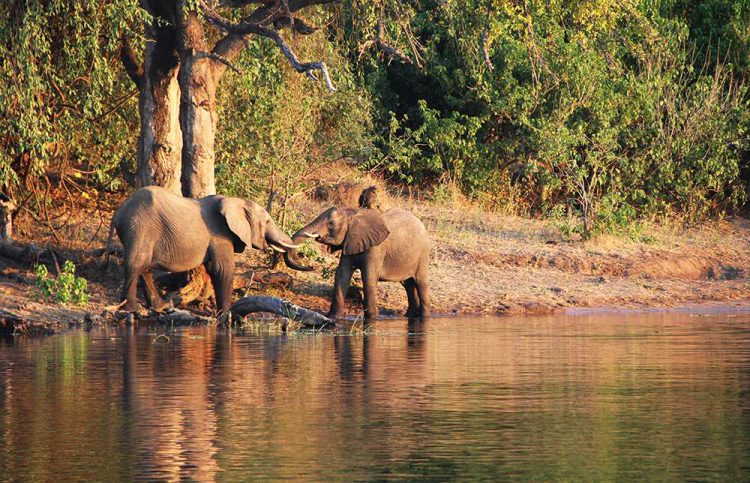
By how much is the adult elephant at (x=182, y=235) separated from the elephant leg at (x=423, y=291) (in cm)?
231

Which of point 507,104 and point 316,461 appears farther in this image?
point 507,104

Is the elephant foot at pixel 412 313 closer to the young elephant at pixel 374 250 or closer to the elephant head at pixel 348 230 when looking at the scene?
the young elephant at pixel 374 250

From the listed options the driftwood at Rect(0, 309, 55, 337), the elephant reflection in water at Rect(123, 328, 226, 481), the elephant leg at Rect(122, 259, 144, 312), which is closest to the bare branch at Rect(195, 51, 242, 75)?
the elephant leg at Rect(122, 259, 144, 312)

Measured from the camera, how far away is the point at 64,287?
763 inches

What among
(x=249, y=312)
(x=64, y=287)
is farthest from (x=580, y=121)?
(x=64, y=287)

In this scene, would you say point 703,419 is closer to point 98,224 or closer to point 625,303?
point 625,303

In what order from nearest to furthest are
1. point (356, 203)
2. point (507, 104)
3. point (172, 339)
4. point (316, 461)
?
point (316, 461), point (172, 339), point (356, 203), point (507, 104)

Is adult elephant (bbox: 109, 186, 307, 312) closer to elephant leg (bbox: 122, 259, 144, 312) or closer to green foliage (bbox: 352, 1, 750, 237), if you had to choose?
elephant leg (bbox: 122, 259, 144, 312)

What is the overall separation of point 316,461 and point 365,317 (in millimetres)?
11934

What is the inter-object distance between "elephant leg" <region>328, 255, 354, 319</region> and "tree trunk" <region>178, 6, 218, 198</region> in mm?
2212

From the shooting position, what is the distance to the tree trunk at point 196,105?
20297mm

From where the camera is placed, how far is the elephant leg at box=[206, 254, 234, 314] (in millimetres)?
19812

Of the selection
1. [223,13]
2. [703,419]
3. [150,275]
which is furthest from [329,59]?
[703,419]

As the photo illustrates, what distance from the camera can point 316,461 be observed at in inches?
340
